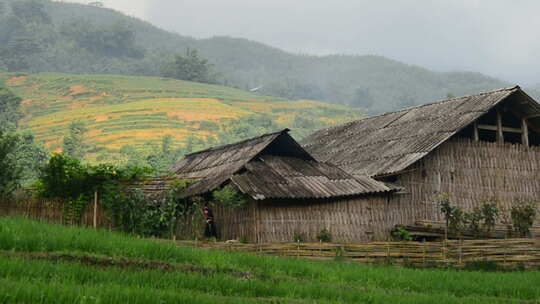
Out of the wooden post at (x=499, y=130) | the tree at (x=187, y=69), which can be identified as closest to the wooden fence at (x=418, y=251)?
the wooden post at (x=499, y=130)

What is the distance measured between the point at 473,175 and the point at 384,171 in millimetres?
3628

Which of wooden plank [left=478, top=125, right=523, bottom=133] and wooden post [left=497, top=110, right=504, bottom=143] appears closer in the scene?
wooden plank [left=478, top=125, right=523, bottom=133]

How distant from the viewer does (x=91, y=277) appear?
27.1 feet

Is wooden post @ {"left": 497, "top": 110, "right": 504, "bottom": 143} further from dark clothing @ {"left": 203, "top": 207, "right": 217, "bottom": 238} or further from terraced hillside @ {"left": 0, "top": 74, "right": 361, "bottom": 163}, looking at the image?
terraced hillside @ {"left": 0, "top": 74, "right": 361, "bottom": 163}

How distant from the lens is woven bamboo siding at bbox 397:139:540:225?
21.9 m

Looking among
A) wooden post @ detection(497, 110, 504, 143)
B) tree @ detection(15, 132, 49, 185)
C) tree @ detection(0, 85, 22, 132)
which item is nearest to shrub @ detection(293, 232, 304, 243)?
wooden post @ detection(497, 110, 504, 143)

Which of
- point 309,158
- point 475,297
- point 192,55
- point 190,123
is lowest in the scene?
point 475,297

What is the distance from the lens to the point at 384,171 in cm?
2150

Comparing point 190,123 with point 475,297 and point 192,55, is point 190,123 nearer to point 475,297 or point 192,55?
point 192,55

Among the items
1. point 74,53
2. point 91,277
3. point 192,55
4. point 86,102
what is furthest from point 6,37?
point 91,277

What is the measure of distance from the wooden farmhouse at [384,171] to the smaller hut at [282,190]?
31mm

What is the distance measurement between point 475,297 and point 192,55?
9403 centimetres

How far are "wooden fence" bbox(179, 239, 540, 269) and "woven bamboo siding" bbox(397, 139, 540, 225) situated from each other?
5284 millimetres

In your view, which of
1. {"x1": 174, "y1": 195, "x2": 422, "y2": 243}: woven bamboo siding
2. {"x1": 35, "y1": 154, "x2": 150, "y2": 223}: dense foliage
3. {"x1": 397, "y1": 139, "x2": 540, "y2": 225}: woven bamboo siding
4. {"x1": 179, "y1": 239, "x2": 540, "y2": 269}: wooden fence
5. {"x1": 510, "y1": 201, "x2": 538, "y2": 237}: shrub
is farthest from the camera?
{"x1": 397, "y1": 139, "x2": 540, "y2": 225}: woven bamboo siding
